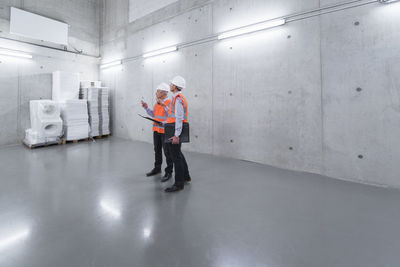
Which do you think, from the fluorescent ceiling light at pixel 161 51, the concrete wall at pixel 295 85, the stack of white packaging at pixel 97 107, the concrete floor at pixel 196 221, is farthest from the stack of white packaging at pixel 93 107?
the concrete floor at pixel 196 221

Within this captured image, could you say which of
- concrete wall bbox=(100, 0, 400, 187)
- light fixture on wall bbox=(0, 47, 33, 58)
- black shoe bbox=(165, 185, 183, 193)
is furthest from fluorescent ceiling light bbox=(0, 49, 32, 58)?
black shoe bbox=(165, 185, 183, 193)

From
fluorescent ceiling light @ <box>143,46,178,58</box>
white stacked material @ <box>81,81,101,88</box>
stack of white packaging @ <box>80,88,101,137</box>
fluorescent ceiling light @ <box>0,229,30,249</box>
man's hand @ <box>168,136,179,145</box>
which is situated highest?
fluorescent ceiling light @ <box>143,46,178,58</box>

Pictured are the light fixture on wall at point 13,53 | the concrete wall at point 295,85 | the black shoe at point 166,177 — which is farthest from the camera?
the light fixture on wall at point 13,53

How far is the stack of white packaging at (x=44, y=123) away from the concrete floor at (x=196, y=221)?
2766mm

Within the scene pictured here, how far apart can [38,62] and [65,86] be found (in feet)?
3.91

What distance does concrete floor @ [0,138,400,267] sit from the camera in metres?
1.73

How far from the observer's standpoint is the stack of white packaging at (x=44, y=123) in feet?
20.7

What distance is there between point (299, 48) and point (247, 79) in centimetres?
121

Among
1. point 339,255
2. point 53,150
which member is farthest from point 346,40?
point 53,150

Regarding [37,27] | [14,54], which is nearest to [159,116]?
[14,54]

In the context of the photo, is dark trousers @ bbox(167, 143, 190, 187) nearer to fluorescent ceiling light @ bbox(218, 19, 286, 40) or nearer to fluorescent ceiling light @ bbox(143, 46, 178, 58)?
fluorescent ceiling light @ bbox(218, 19, 286, 40)

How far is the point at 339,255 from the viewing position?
1.76 m

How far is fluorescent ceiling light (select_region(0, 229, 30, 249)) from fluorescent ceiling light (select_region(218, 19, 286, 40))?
16.7 feet

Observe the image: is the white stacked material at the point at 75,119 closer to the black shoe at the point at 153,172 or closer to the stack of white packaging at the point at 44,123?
the stack of white packaging at the point at 44,123
